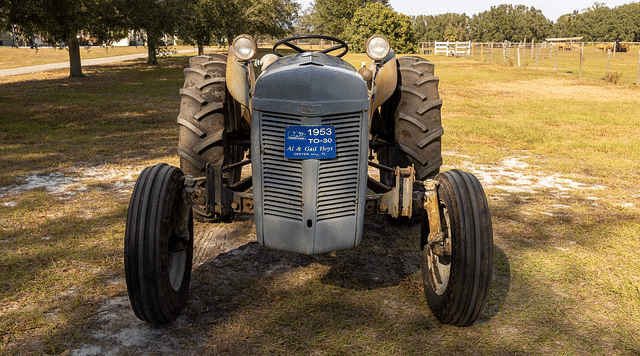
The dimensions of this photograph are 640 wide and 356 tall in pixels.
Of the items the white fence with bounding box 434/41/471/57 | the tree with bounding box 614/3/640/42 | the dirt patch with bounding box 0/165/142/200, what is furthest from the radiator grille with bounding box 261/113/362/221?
the tree with bounding box 614/3/640/42

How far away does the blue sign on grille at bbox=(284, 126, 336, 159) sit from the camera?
3.51 m

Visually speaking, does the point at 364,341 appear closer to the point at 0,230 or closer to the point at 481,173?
the point at 0,230

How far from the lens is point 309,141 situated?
3.51 metres

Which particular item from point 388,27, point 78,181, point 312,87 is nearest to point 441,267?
point 312,87

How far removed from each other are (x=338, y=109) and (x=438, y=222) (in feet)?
3.30

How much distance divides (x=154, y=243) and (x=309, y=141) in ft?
3.79

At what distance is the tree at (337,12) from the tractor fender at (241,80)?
73.8 meters

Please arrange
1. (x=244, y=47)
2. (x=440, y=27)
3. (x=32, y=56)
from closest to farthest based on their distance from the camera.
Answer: (x=244, y=47) → (x=32, y=56) → (x=440, y=27)

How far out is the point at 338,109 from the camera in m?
3.52

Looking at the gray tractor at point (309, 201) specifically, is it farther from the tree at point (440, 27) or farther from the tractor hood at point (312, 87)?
the tree at point (440, 27)

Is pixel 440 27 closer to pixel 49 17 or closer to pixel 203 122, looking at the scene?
pixel 49 17

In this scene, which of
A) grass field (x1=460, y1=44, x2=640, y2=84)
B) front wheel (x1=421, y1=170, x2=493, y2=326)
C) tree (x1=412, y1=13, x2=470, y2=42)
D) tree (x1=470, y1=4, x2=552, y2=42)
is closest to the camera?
front wheel (x1=421, y1=170, x2=493, y2=326)

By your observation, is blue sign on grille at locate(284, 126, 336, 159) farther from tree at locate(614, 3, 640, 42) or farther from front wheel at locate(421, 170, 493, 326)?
tree at locate(614, 3, 640, 42)

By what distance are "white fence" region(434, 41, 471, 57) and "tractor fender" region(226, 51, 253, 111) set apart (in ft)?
183
